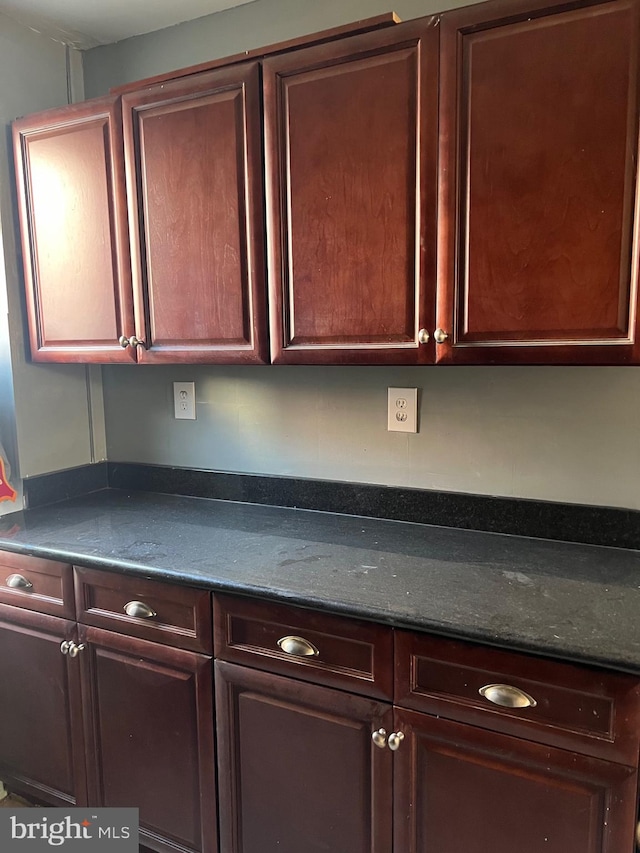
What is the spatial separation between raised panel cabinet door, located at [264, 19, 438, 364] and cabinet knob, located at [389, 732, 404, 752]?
0.78 m

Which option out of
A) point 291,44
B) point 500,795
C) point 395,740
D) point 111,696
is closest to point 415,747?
point 395,740

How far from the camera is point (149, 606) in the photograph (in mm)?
1421

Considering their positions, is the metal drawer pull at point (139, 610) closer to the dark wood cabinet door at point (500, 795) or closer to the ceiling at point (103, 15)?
the dark wood cabinet door at point (500, 795)

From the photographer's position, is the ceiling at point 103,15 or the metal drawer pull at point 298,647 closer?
the metal drawer pull at point 298,647

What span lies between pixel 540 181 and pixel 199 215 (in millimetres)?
830

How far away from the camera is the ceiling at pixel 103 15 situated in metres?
1.70

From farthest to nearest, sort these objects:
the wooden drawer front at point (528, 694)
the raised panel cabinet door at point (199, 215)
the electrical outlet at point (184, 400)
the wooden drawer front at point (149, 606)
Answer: the electrical outlet at point (184, 400), the raised panel cabinet door at point (199, 215), the wooden drawer front at point (149, 606), the wooden drawer front at point (528, 694)

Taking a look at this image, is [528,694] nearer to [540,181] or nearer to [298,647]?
[298,647]

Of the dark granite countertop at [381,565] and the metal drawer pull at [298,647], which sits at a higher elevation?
the dark granite countertop at [381,565]

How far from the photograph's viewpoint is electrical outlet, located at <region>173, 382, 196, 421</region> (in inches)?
78.0

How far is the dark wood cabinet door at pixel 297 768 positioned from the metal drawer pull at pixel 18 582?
2.03ft

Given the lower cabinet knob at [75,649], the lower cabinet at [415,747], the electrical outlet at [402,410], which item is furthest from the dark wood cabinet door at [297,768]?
the electrical outlet at [402,410]

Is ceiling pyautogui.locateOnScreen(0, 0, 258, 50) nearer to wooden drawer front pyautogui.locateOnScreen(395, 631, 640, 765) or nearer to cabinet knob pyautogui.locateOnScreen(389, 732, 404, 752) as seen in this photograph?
wooden drawer front pyautogui.locateOnScreen(395, 631, 640, 765)

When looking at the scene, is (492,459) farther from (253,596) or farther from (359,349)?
(253,596)
